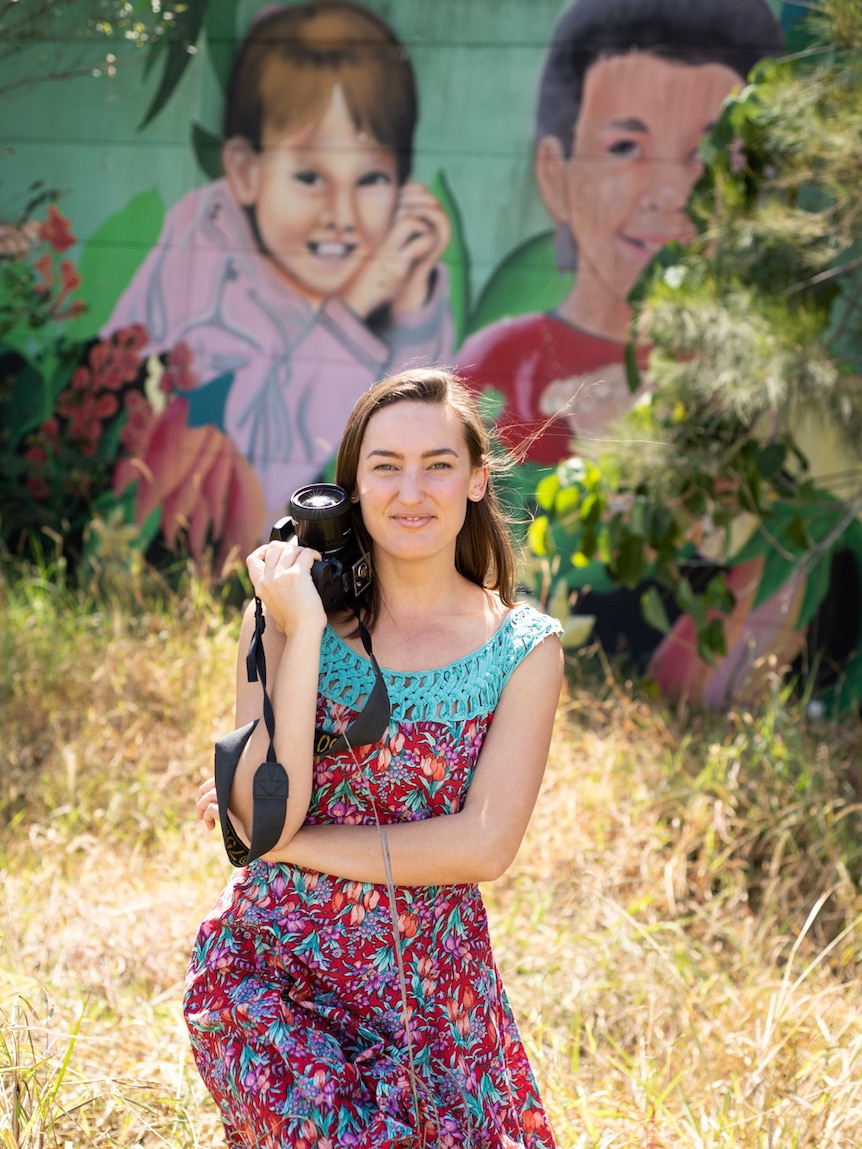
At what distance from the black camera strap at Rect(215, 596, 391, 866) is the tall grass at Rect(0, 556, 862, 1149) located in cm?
65

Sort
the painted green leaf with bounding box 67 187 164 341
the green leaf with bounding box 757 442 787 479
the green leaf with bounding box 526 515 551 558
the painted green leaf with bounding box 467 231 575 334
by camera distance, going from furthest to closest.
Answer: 1. the painted green leaf with bounding box 67 187 164 341
2. the painted green leaf with bounding box 467 231 575 334
3. the green leaf with bounding box 526 515 551 558
4. the green leaf with bounding box 757 442 787 479

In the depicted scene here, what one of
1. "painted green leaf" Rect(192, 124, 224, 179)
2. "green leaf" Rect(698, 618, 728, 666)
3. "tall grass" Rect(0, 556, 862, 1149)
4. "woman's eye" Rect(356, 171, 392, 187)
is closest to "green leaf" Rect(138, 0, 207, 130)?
"painted green leaf" Rect(192, 124, 224, 179)

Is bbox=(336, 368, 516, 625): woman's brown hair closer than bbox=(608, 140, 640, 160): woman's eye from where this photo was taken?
Yes

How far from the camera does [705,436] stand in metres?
3.54

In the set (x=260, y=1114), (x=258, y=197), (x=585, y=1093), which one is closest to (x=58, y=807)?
(x=585, y=1093)

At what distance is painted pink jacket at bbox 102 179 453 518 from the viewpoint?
5.06 m

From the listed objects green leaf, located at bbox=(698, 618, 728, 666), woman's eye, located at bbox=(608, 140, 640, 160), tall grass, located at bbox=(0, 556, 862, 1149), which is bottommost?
tall grass, located at bbox=(0, 556, 862, 1149)

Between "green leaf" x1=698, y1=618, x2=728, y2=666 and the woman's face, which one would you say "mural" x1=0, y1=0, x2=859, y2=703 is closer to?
"green leaf" x1=698, y1=618, x2=728, y2=666

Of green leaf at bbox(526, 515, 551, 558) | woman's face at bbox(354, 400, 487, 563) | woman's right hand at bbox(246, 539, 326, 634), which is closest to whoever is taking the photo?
woman's right hand at bbox(246, 539, 326, 634)

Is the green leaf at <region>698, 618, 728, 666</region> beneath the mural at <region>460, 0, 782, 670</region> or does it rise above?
beneath

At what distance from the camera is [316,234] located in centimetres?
503

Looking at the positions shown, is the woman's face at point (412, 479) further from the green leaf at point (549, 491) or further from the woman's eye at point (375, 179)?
the woman's eye at point (375, 179)

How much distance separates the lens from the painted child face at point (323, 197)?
495 centimetres

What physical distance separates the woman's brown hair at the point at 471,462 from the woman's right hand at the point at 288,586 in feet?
0.54
